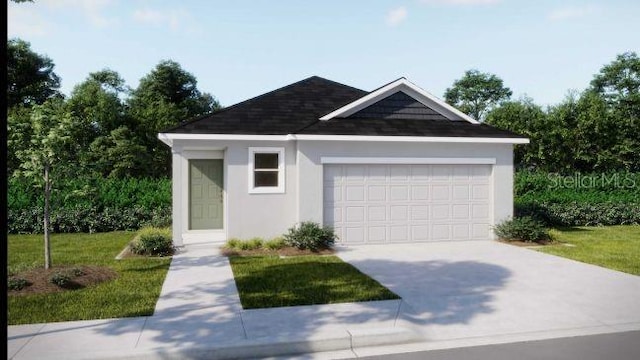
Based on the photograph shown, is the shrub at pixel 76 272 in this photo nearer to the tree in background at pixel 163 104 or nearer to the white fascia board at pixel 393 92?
the white fascia board at pixel 393 92

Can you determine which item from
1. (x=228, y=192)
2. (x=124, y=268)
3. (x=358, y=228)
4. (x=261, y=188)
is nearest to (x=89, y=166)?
(x=124, y=268)

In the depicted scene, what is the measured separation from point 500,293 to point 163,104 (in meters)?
40.5

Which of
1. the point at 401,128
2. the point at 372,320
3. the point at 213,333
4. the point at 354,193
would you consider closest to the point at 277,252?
the point at 354,193

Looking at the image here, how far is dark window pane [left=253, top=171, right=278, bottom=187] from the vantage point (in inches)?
556

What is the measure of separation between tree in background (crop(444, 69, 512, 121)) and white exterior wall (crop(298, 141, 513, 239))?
57.6 metres

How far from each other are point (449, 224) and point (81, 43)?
11.0 meters

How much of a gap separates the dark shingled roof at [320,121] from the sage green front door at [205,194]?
1939mm

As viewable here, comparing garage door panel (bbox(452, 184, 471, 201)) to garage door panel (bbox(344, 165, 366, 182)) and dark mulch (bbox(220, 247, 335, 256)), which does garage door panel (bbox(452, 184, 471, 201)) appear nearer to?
garage door panel (bbox(344, 165, 366, 182))

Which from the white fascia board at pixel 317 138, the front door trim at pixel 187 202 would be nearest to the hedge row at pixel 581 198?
the white fascia board at pixel 317 138

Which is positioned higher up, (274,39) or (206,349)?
(274,39)

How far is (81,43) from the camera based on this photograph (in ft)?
33.3

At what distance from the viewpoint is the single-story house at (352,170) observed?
44.5 ft

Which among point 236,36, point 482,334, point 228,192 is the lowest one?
point 482,334

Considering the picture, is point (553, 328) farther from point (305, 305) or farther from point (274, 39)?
point (274, 39)
